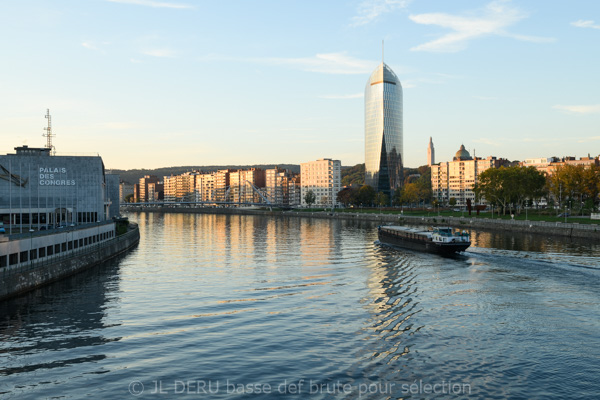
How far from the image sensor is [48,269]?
48906 mm

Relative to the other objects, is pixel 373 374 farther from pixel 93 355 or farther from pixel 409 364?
pixel 93 355

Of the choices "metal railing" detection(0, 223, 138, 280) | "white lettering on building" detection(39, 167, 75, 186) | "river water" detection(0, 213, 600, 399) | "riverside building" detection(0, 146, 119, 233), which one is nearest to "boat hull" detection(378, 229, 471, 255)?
"river water" detection(0, 213, 600, 399)

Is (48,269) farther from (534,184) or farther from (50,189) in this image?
(534,184)

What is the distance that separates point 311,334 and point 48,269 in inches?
1244

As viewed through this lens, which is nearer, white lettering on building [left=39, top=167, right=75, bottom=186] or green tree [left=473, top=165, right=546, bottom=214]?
white lettering on building [left=39, top=167, right=75, bottom=186]

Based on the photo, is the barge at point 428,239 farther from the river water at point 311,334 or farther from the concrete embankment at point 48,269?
the concrete embankment at point 48,269

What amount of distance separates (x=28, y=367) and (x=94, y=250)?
42202 mm

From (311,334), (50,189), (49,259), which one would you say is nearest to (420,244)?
(311,334)

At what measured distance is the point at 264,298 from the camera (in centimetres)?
4084

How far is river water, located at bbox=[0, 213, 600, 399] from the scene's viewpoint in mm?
22531

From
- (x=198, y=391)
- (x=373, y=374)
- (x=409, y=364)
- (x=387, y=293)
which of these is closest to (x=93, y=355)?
(x=198, y=391)

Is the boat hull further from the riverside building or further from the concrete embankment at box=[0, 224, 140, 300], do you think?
the riverside building

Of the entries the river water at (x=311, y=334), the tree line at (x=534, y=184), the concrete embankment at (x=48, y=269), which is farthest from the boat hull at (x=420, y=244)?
the tree line at (x=534, y=184)

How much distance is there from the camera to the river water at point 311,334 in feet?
73.9
